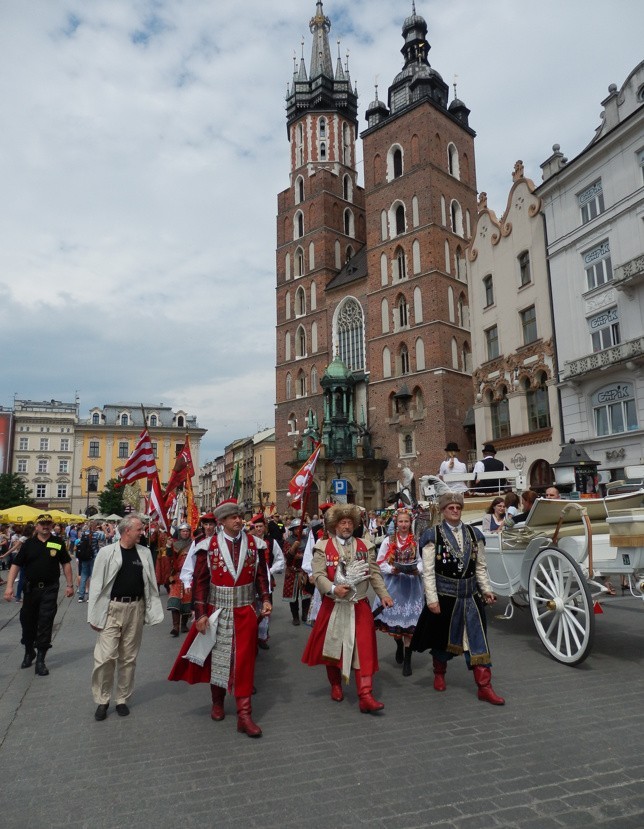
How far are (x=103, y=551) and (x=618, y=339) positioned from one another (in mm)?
19720

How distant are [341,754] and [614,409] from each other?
1968 centimetres

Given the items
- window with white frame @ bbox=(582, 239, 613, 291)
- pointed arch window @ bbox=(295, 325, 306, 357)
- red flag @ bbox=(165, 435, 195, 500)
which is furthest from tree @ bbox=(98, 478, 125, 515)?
window with white frame @ bbox=(582, 239, 613, 291)

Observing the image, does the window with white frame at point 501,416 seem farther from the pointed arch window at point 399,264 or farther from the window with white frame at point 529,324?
the pointed arch window at point 399,264

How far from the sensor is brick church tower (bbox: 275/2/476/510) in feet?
129

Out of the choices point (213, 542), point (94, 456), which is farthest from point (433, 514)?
point (94, 456)

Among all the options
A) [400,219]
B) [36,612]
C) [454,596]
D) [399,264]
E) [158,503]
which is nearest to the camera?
[454,596]

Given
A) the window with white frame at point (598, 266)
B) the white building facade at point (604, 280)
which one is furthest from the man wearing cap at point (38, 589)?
the window with white frame at point (598, 266)

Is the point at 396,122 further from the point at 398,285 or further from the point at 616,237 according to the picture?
the point at 616,237

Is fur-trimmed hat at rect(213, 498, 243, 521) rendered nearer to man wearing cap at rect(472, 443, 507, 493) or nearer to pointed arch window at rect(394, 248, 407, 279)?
man wearing cap at rect(472, 443, 507, 493)

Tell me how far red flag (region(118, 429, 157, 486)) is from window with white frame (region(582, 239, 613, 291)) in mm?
16448

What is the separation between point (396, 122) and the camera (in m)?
43.1

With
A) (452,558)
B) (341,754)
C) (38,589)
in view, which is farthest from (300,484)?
(341,754)

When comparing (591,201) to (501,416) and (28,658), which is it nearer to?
(501,416)

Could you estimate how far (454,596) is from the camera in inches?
219
